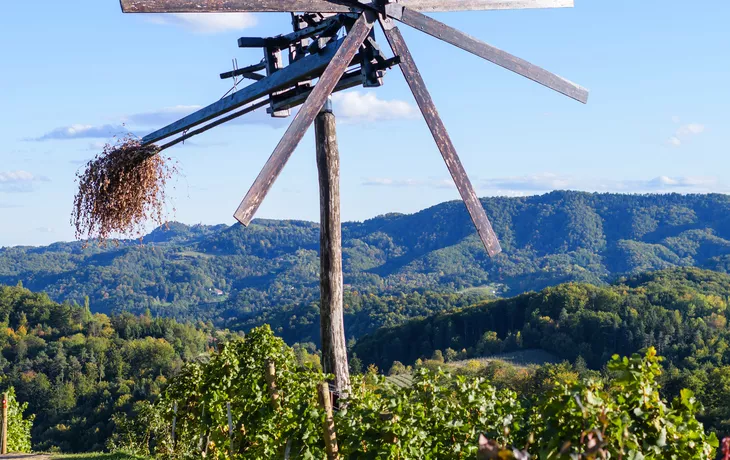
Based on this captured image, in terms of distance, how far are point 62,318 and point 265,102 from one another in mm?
93629

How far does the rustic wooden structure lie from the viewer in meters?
4.40

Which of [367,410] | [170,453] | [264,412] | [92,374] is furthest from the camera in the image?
[92,374]

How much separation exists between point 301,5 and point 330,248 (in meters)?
1.78

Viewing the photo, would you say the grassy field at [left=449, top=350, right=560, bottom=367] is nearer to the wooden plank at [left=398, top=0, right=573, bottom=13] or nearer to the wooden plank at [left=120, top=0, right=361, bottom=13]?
the wooden plank at [left=398, top=0, right=573, bottom=13]

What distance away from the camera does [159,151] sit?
6.24 m

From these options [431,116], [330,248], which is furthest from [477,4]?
[330,248]

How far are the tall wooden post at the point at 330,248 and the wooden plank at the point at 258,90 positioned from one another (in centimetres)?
36

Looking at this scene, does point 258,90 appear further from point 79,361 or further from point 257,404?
point 79,361

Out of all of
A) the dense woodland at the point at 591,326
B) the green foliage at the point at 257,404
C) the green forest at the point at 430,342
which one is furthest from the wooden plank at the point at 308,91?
the dense woodland at the point at 591,326

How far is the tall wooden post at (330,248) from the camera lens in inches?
219

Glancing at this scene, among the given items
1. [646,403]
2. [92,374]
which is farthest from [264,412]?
[92,374]

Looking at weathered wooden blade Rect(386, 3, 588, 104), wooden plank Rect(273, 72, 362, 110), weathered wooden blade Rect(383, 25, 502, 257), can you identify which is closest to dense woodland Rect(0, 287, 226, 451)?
wooden plank Rect(273, 72, 362, 110)

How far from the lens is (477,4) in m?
5.37

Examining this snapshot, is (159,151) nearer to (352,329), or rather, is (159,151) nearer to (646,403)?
(646,403)
